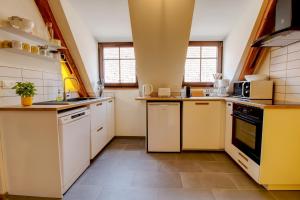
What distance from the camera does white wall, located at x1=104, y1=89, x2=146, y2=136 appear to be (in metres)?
3.76

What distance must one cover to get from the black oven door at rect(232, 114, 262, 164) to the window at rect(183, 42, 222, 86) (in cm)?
135

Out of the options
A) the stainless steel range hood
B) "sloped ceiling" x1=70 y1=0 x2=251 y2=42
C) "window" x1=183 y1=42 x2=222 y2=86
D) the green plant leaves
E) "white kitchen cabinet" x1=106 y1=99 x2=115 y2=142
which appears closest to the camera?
the stainless steel range hood

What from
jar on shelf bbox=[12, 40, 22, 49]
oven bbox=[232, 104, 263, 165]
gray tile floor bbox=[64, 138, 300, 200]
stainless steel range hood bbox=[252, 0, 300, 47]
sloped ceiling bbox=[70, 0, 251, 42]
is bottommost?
gray tile floor bbox=[64, 138, 300, 200]

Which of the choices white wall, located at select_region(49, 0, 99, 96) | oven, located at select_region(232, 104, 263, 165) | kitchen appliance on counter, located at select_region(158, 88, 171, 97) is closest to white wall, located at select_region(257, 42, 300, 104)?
Answer: oven, located at select_region(232, 104, 263, 165)

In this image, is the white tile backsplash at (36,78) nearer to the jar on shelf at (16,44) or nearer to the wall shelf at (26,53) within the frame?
the wall shelf at (26,53)

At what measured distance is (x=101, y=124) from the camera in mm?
2957

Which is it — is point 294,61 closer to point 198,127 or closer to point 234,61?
point 234,61

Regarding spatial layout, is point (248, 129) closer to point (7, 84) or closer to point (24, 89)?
point (24, 89)

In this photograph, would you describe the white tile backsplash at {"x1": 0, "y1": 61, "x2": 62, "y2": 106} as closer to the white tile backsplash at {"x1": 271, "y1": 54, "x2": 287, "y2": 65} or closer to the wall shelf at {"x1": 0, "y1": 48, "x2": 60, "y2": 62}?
the wall shelf at {"x1": 0, "y1": 48, "x2": 60, "y2": 62}

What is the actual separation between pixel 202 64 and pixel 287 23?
209 centimetres

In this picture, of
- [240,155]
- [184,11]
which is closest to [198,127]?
[240,155]

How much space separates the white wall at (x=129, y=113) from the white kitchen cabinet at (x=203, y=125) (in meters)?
1.11

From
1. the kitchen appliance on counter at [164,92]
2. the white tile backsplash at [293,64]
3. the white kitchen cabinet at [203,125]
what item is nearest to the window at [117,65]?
the kitchen appliance on counter at [164,92]

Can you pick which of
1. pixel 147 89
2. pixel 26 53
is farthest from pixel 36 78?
pixel 147 89
